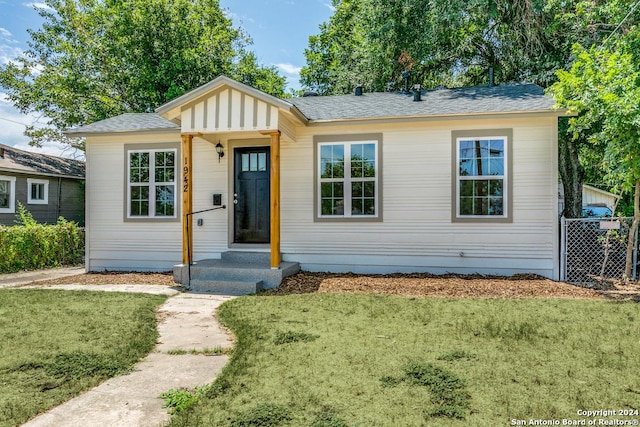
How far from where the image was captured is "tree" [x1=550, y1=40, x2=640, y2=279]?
6055mm

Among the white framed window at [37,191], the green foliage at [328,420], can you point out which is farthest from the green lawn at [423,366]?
the white framed window at [37,191]

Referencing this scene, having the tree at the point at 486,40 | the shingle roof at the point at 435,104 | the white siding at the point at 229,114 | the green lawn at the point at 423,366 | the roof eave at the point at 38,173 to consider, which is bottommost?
the green lawn at the point at 423,366

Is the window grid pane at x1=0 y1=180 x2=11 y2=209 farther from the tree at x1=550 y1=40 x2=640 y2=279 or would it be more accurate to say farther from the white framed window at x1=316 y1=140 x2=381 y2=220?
the tree at x1=550 y1=40 x2=640 y2=279

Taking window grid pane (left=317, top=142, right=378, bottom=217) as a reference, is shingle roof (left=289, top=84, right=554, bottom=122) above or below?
above

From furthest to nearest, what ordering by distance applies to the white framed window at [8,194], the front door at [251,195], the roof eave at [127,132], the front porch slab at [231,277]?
the white framed window at [8,194], the roof eave at [127,132], the front door at [251,195], the front porch slab at [231,277]

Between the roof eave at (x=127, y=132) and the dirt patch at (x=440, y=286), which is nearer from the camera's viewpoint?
the dirt patch at (x=440, y=286)

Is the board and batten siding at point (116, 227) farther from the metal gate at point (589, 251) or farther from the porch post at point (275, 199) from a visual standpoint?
the metal gate at point (589, 251)

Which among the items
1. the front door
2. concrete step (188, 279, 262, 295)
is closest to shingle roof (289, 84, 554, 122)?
the front door

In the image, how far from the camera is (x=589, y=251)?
787 centimetres

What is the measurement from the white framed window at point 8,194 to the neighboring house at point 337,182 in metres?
7.63

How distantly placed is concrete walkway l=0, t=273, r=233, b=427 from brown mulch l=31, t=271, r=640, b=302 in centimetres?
209

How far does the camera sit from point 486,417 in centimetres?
241

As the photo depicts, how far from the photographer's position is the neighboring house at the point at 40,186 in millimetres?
14406

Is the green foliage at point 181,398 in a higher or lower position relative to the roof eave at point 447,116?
lower
